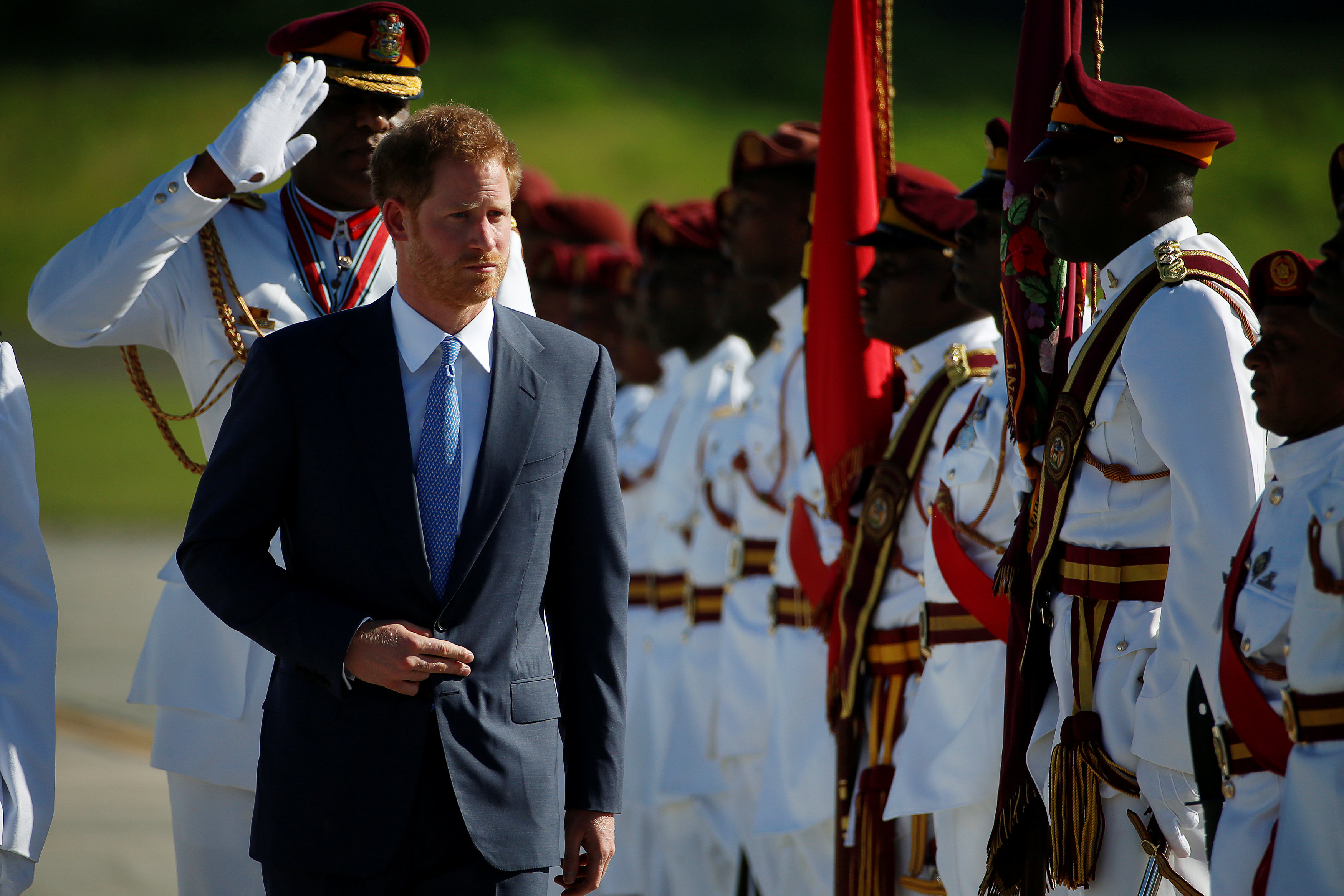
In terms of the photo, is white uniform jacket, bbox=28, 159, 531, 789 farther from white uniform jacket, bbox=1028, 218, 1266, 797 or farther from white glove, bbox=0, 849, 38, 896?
white uniform jacket, bbox=1028, 218, 1266, 797

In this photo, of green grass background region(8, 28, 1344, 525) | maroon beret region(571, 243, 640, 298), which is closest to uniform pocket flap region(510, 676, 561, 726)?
maroon beret region(571, 243, 640, 298)

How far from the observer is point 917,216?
4.05m

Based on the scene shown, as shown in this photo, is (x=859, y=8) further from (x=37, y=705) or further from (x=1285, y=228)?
(x=1285, y=228)

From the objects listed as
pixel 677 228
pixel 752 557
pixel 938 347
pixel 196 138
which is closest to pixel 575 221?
pixel 677 228

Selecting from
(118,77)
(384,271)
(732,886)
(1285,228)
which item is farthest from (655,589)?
(118,77)

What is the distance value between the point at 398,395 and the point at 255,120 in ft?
3.01

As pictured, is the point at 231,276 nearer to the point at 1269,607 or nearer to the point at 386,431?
the point at 386,431

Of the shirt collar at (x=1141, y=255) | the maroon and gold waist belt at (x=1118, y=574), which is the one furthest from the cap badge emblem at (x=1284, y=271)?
the maroon and gold waist belt at (x=1118, y=574)

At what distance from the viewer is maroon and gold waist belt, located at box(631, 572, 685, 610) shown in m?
6.52

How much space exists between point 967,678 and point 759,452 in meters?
2.21

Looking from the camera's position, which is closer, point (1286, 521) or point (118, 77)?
point (1286, 521)

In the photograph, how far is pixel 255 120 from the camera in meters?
2.99

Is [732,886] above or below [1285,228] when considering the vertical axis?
below

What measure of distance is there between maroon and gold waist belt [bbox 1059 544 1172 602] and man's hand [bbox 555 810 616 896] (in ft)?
3.47
